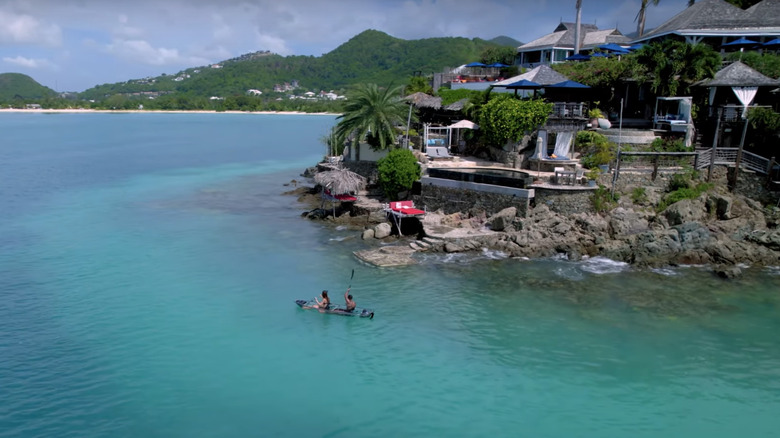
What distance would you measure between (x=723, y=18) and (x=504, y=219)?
27.5 meters

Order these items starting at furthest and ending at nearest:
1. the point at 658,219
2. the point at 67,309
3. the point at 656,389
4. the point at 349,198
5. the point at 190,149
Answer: the point at 190,149 → the point at 349,198 → the point at 658,219 → the point at 67,309 → the point at 656,389

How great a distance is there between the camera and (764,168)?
29.5 metres

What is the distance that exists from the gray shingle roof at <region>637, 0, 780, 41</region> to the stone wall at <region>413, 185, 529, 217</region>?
2288 centimetres

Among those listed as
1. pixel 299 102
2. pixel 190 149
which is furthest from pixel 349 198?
pixel 299 102

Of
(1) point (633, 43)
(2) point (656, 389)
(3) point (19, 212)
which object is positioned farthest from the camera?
(1) point (633, 43)

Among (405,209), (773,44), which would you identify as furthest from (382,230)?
(773,44)

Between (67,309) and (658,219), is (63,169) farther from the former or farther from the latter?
(658,219)

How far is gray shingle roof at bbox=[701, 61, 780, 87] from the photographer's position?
31453 mm

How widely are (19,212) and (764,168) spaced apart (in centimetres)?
4352

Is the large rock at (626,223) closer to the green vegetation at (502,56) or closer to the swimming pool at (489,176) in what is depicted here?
the swimming pool at (489,176)

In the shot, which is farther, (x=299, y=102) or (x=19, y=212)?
(x=299, y=102)

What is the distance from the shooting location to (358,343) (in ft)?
60.2

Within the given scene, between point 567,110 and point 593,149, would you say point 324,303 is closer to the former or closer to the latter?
point 593,149

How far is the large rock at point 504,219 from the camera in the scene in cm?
2758
